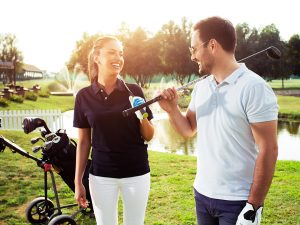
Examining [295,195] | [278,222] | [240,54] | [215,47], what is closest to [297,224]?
[278,222]

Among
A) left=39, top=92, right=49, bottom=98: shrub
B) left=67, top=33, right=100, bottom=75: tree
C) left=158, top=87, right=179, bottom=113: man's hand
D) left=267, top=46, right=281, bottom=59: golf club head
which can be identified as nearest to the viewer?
left=158, top=87, right=179, bottom=113: man's hand

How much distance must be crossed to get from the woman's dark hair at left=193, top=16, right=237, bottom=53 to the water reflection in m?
11.4

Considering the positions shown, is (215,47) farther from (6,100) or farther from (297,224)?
(6,100)

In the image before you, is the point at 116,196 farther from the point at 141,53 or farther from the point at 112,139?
the point at 141,53

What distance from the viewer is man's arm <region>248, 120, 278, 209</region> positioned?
2307 mm

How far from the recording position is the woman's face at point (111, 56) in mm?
3477

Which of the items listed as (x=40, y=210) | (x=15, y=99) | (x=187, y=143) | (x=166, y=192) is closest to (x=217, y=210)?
(x=40, y=210)

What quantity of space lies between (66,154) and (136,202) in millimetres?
2125

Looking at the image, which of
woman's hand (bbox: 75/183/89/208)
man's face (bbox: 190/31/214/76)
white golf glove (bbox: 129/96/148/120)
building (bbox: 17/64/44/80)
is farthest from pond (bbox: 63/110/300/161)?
building (bbox: 17/64/44/80)

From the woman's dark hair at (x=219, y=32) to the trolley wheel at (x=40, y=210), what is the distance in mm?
4314

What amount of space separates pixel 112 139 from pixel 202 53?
1.25 m

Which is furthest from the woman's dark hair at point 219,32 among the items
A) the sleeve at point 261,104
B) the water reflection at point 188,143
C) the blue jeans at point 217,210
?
the water reflection at point 188,143

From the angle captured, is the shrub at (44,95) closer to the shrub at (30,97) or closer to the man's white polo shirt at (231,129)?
the shrub at (30,97)

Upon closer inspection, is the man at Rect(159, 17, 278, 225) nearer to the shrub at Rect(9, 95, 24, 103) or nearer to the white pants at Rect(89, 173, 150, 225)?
the white pants at Rect(89, 173, 150, 225)
